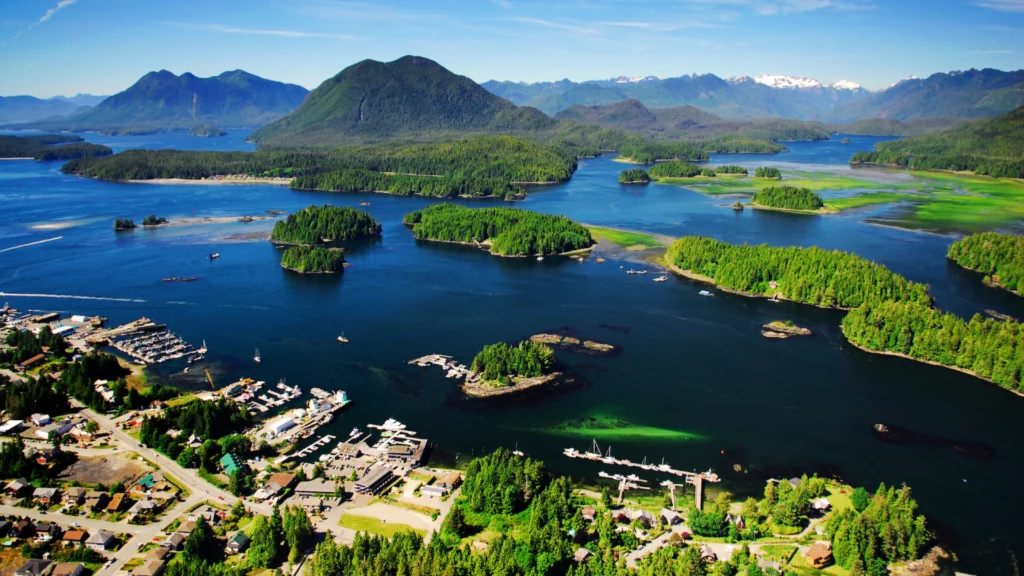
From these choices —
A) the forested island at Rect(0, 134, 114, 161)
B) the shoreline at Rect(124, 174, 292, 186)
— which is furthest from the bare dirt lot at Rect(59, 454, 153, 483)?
the forested island at Rect(0, 134, 114, 161)

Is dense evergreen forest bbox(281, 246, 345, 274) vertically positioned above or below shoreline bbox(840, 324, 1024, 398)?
above

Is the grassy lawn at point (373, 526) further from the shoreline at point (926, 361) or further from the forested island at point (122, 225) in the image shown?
the forested island at point (122, 225)

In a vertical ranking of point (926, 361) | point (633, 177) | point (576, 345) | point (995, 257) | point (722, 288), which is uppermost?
point (633, 177)

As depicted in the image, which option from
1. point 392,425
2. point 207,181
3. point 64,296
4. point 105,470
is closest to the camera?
point 105,470

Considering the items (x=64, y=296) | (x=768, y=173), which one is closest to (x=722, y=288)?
(x=64, y=296)

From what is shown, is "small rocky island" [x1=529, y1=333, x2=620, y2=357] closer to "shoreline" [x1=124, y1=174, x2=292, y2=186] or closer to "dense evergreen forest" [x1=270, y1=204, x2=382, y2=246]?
"dense evergreen forest" [x1=270, y1=204, x2=382, y2=246]

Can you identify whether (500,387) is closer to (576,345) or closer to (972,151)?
(576,345)
